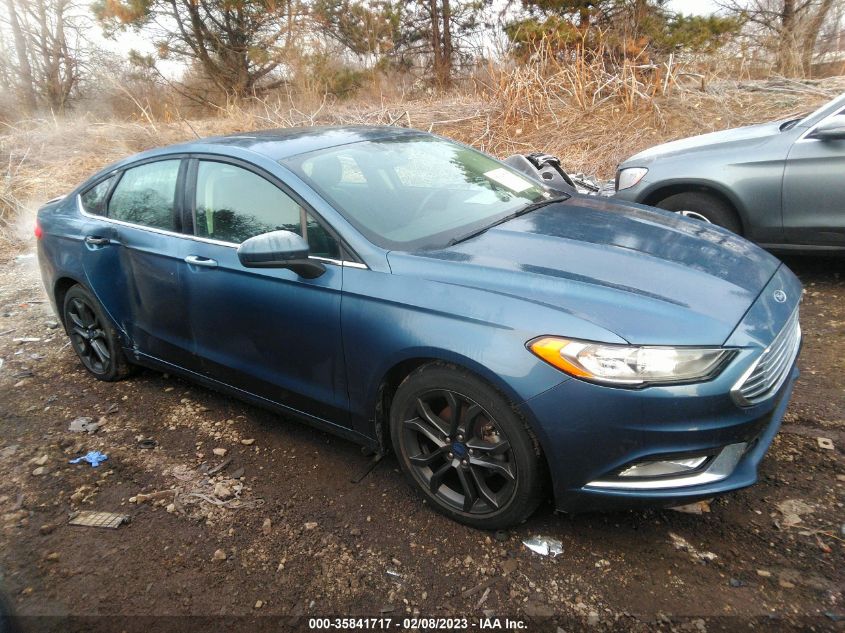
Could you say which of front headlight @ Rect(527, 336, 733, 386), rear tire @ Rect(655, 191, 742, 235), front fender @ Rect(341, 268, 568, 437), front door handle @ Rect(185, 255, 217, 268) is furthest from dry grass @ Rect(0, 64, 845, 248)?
front headlight @ Rect(527, 336, 733, 386)

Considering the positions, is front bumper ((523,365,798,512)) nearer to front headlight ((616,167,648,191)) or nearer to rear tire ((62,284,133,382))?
rear tire ((62,284,133,382))

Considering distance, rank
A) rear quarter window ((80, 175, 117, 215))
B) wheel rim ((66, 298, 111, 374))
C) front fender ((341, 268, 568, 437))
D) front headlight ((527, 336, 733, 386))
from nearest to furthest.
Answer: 1. front headlight ((527, 336, 733, 386))
2. front fender ((341, 268, 568, 437))
3. rear quarter window ((80, 175, 117, 215))
4. wheel rim ((66, 298, 111, 374))

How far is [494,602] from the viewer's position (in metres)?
2.12

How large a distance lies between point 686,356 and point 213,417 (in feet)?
8.77

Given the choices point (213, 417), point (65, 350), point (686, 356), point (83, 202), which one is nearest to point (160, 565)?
point (213, 417)

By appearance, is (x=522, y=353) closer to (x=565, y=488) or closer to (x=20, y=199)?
(x=565, y=488)

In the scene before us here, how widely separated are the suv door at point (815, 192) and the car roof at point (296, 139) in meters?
2.79

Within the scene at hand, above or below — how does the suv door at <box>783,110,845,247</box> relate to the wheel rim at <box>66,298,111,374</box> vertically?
above

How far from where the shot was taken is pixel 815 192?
4176mm

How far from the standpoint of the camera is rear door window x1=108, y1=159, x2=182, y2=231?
3.30 m

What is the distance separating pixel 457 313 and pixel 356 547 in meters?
1.05

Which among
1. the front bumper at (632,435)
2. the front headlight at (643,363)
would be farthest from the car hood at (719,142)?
the front headlight at (643,363)

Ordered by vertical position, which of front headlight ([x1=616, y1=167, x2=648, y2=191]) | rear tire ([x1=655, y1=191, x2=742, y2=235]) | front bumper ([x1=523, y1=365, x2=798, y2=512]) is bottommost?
front bumper ([x1=523, y1=365, x2=798, y2=512])

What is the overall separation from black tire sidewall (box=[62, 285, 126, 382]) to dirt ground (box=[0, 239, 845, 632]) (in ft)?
2.17
